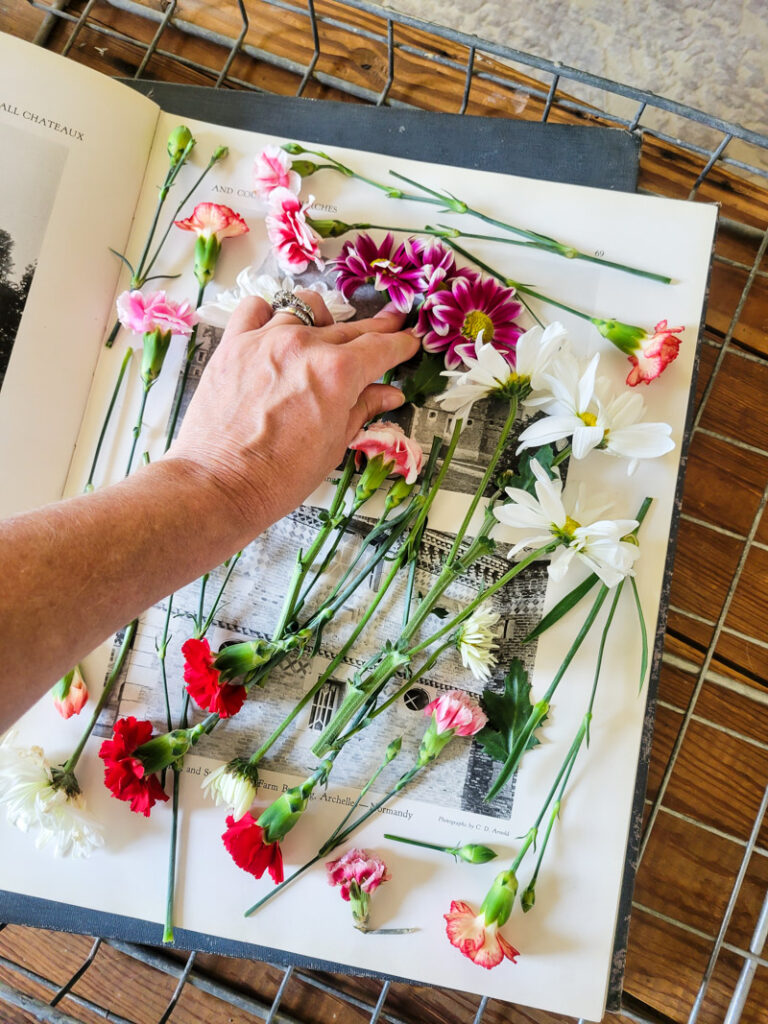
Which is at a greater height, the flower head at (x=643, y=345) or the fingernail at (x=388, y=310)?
the flower head at (x=643, y=345)

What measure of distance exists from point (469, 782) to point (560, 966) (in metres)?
0.11

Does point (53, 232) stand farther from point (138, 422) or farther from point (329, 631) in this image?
point (329, 631)

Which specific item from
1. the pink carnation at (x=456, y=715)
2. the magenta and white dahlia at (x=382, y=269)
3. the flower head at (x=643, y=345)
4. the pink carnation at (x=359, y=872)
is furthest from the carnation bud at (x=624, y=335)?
the pink carnation at (x=359, y=872)

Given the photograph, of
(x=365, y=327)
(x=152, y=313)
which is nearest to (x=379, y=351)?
(x=365, y=327)

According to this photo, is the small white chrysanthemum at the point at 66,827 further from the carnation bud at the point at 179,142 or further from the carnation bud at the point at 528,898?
the carnation bud at the point at 179,142

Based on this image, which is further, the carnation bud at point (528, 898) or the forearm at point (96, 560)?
the carnation bud at point (528, 898)

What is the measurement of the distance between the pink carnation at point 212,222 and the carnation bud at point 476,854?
1.24ft

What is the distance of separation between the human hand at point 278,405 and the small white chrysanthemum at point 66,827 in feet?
0.61

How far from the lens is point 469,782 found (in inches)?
16.8

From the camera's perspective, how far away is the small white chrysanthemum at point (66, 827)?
0.42 metres

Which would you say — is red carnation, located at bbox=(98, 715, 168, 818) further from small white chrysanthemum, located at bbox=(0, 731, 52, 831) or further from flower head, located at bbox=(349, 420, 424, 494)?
flower head, located at bbox=(349, 420, 424, 494)

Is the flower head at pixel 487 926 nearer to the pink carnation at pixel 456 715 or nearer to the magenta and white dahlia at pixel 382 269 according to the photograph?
the pink carnation at pixel 456 715

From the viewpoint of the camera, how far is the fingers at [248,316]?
0.43 metres

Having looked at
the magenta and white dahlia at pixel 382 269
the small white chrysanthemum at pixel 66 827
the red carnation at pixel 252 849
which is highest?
the magenta and white dahlia at pixel 382 269
